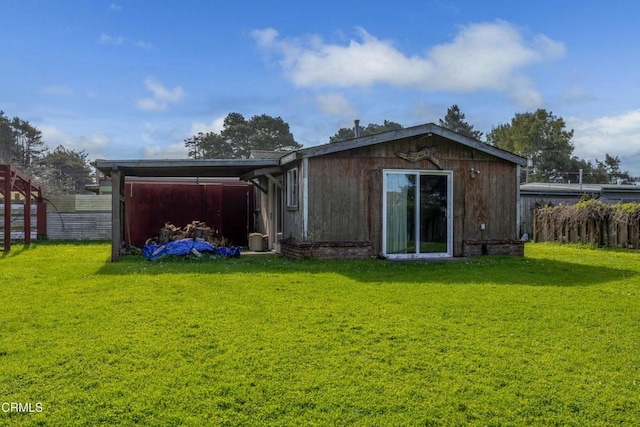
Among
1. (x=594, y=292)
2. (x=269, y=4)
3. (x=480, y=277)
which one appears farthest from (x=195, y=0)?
(x=594, y=292)

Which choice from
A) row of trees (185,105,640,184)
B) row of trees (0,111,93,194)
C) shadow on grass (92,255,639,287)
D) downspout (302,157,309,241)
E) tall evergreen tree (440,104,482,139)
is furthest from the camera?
tall evergreen tree (440,104,482,139)

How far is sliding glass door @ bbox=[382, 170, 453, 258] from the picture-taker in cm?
1033

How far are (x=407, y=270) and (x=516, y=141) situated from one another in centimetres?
4009

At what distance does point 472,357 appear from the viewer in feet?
12.0

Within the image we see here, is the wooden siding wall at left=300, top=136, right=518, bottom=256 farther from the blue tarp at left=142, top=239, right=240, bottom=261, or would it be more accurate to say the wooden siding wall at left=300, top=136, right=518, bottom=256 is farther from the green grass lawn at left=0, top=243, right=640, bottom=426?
the green grass lawn at left=0, top=243, right=640, bottom=426

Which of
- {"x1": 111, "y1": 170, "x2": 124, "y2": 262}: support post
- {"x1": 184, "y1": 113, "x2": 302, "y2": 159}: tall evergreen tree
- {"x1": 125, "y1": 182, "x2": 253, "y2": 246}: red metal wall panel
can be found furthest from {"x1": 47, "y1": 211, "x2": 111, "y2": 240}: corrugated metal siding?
{"x1": 184, "y1": 113, "x2": 302, "y2": 159}: tall evergreen tree

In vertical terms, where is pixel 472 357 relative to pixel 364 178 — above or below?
below

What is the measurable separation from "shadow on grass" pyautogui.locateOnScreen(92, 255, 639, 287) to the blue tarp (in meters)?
0.27

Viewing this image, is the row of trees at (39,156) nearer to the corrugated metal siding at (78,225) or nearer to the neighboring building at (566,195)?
the corrugated metal siding at (78,225)

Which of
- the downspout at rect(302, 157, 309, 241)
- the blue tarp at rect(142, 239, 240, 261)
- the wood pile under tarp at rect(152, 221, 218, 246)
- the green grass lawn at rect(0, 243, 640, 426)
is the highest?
the downspout at rect(302, 157, 309, 241)

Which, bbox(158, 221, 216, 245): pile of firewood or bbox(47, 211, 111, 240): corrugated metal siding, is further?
bbox(47, 211, 111, 240): corrugated metal siding

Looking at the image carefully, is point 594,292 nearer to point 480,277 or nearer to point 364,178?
Answer: point 480,277

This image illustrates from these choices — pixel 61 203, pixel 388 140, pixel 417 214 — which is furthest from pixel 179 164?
pixel 61 203

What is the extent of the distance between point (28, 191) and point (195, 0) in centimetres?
791
